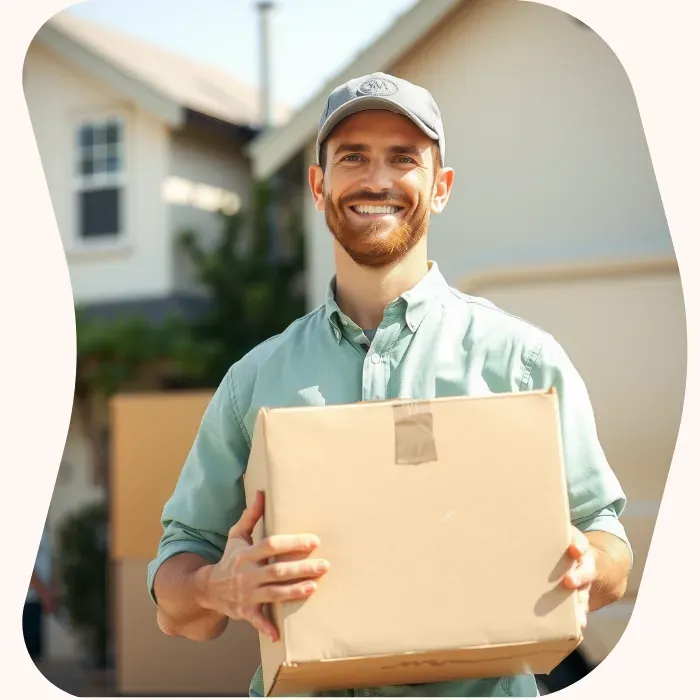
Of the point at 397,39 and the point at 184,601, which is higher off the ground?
the point at 397,39

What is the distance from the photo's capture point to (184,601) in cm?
149

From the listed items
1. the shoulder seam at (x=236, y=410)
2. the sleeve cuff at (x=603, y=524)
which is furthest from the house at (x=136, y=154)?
the sleeve cuff at (x=603, y=524)

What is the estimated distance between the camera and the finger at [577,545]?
4.33ft

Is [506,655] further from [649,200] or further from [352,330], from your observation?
[649,200]

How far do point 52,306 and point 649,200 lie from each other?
4.56 ft

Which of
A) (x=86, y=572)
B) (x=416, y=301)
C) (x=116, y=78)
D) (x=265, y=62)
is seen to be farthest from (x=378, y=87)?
(x=86, y=572)

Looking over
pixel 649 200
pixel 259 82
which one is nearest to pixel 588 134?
pixel 649 200

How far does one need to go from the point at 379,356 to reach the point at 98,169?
4.28 metres

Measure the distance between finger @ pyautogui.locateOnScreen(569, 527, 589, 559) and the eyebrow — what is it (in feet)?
1.91

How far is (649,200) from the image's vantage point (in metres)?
2.56

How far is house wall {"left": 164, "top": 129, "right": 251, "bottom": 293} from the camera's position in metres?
6.58

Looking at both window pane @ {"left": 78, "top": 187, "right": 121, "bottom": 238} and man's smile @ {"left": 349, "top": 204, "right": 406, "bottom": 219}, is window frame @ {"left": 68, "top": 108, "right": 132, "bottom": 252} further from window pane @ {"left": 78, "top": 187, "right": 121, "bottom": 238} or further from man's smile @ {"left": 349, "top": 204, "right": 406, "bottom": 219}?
man's smile @ {"left": 349, "top": 204, "right": 406, "bottom": 219}

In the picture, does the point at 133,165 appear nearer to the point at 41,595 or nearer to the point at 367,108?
the point at 41,595

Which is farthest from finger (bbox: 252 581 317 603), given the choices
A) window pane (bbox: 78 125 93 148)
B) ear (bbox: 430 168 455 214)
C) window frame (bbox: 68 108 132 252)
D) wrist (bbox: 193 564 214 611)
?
window pane (bbox: 78 125 93 148)
